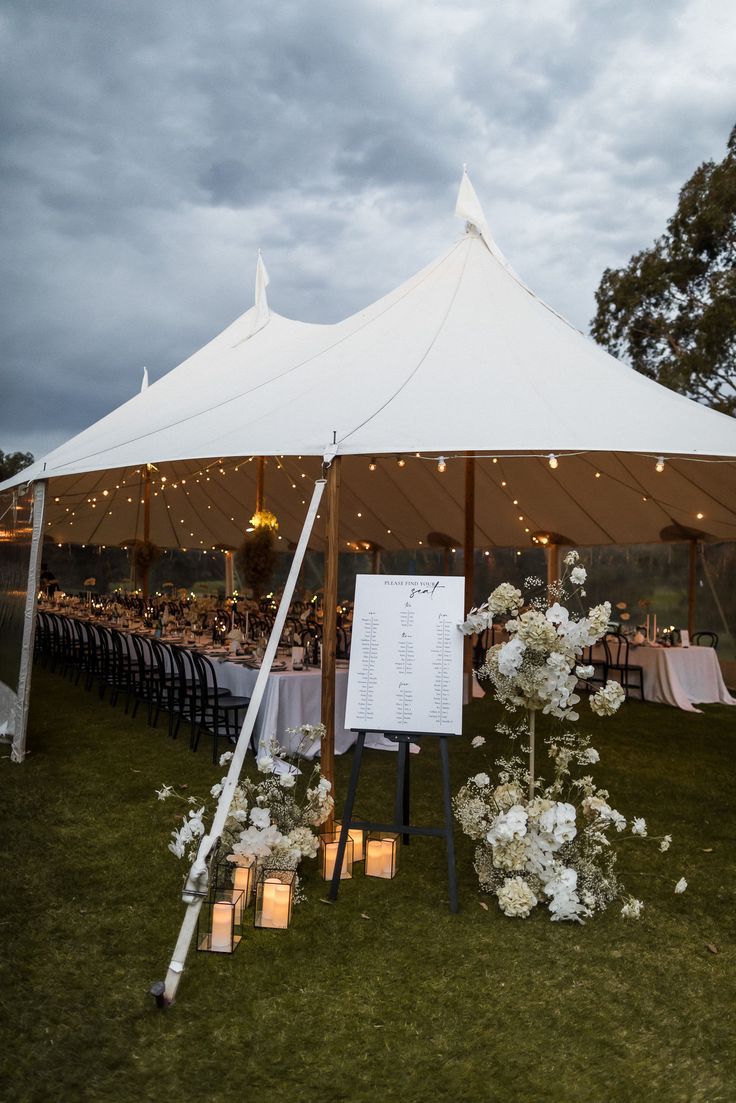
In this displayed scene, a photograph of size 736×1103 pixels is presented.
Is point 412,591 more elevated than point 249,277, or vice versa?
point 249,277

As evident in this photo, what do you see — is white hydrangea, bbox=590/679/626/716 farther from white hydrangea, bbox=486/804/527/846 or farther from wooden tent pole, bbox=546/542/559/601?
wooden tent pole, bbox=546/542/559/601

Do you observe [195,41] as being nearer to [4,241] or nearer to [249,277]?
[4,241]

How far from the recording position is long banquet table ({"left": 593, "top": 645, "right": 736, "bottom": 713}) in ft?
34.1

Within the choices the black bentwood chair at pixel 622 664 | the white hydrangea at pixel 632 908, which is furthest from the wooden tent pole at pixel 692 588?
the white hydrangea at pixel 632 908

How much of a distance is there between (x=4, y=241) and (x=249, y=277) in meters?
10.9

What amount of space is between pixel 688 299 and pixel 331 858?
1356 cm

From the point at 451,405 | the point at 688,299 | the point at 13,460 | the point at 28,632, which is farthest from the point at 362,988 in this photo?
the point at 13,460

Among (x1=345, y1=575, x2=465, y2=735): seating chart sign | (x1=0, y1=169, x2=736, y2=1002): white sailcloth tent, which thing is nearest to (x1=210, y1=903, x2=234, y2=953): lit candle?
(x1=0, y1=169, x2=736, y2=1002): white sailcloth tent

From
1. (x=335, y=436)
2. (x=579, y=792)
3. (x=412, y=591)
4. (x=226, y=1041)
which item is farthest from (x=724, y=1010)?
(x=335, y=436)

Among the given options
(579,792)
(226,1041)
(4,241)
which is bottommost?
(226,1041)

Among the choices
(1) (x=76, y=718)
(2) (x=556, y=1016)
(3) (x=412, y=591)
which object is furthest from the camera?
(1) (x=76, y=718)

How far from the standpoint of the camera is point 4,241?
19.6 meters

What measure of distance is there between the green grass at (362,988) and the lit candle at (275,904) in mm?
58

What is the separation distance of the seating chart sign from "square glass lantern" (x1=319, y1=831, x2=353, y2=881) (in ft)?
2.38
